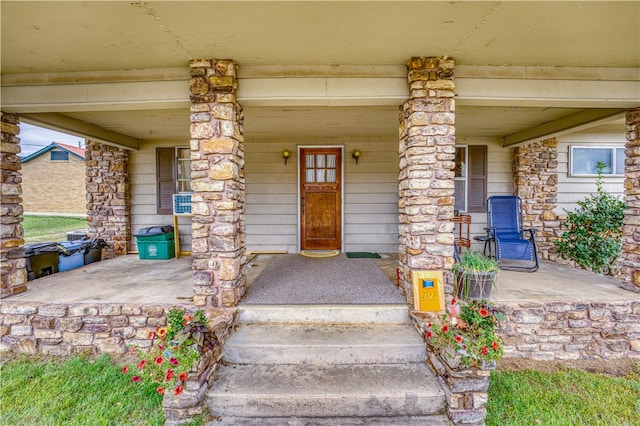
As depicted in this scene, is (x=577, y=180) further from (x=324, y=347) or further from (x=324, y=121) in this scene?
(x=324, y=347)

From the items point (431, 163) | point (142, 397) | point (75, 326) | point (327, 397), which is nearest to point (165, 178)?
point (75, 326)

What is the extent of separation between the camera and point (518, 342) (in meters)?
2.93

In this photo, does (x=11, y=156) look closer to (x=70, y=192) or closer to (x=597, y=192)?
(x=597, y=192)

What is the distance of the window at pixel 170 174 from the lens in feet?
18.0

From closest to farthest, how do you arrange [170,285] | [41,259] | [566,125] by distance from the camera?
1. [170,285]
2. [41,259]
3. [566,125]

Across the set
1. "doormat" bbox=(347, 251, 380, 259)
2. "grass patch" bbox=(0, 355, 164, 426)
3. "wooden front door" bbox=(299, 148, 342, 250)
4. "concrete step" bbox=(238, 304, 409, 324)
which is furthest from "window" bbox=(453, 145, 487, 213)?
"grass patch" bbox=(0, 355, 164, 426)

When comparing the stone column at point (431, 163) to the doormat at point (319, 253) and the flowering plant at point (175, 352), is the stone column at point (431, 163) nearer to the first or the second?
the flowering plant at point (175, 352)

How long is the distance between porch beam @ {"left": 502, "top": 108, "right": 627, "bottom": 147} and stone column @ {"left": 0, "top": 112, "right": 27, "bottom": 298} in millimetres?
6946

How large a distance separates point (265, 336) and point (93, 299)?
200 centimetres

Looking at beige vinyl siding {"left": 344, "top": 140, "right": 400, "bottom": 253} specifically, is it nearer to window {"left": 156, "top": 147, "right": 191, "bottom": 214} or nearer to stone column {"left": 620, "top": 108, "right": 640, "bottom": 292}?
stone column {"left": 620, "top": 108, "right": 640, "bottom": 292}

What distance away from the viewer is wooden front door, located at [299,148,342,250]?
17.5 ft

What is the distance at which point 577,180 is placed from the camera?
17.5 feet

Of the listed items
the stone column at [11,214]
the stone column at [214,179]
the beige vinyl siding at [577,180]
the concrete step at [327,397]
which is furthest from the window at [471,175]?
the stone column at [11,214]

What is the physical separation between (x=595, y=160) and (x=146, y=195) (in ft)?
27.9
